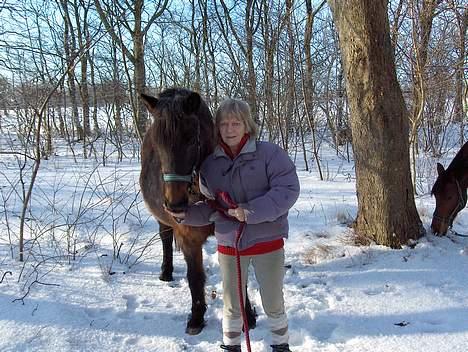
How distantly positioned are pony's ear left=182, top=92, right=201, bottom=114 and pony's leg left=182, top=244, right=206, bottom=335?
1.10 meters

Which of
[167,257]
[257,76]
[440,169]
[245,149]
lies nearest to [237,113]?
[245,149]

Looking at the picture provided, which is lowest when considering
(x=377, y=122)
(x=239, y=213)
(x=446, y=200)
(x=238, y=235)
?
(x=446, y=200)

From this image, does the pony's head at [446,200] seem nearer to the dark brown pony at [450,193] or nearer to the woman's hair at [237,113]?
the dark brown pony at [450,193]

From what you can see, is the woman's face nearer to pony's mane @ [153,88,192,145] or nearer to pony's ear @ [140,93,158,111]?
pony's mane @ [153,88,192,145]

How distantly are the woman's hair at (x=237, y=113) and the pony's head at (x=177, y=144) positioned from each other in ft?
0.51

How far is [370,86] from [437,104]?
7.29 m

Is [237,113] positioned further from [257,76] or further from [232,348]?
[257,76]

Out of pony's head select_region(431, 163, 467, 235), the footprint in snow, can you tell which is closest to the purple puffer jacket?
the footprint in snow

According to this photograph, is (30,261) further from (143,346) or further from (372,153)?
(372,153)

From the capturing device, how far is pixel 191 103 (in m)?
2.37

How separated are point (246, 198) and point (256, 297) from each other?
4.52 ft

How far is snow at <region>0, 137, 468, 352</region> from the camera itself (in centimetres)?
269

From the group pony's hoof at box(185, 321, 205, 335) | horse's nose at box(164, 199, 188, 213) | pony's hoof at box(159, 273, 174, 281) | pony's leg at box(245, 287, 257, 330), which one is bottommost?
pony's hoof at box(185, 321, 205, 335)

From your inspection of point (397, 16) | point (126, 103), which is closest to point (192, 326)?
point (397, 16)
